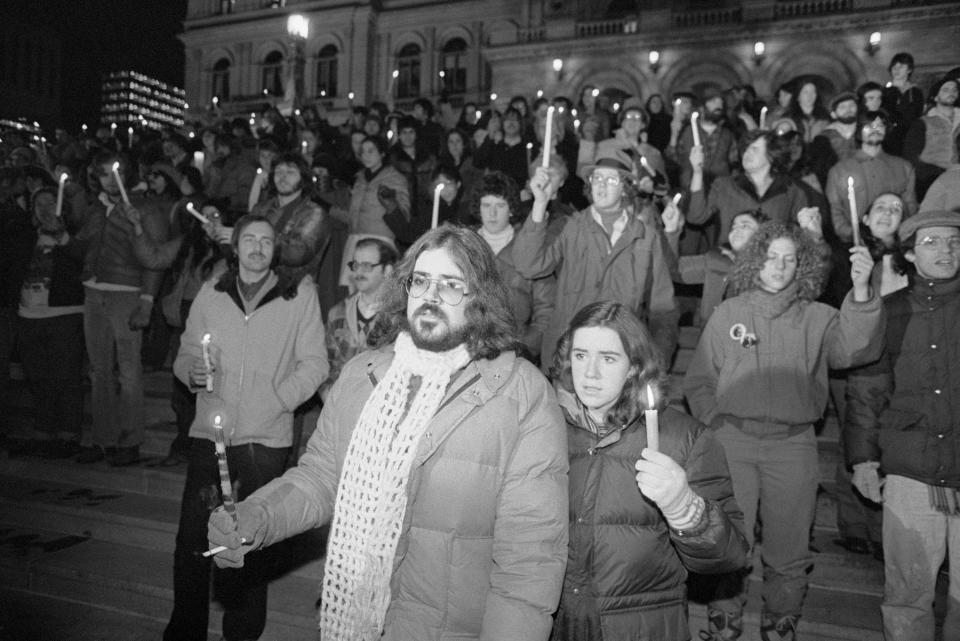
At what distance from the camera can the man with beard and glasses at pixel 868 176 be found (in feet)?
17.8

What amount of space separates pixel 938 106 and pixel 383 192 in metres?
5.58

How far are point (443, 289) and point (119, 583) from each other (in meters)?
3.63

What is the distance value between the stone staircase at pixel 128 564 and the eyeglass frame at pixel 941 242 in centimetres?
179

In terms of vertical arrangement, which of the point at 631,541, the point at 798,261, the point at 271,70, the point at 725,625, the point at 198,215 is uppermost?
the point at 271,70

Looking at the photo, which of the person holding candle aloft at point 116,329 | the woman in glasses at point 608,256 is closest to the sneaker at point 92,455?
the person holding candle aloft at point 116,329

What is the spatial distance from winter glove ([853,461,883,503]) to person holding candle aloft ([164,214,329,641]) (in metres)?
2.90

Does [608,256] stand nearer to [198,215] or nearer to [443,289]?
[443,289]

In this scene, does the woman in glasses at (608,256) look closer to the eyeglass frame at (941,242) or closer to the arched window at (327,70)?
the eyeglass frame at (941,242)

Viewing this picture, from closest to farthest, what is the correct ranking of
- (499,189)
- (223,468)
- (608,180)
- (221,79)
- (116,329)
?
(223,468) → (608,180) → (499,189) → (116,329) → (221,79)


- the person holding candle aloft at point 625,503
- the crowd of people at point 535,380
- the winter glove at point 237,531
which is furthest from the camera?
the person holding candle aloft at point 625,503

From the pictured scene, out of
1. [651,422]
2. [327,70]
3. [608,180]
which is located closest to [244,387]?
[608,180]

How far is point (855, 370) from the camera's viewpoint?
12.2ft

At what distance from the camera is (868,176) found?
551 cm

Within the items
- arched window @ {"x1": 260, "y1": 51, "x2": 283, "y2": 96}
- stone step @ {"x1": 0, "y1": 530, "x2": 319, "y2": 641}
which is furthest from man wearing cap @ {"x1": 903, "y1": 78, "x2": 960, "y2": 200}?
arched window @ {"x1": 260, "y1": 51, "x2": 283, "y2": 96}
